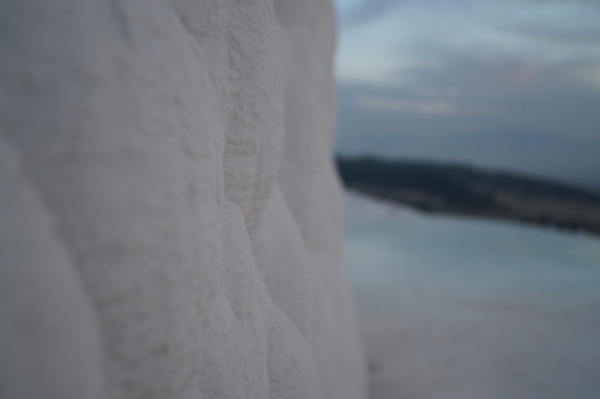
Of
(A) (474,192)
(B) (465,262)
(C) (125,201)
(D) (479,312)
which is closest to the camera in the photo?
(C) (125,201)

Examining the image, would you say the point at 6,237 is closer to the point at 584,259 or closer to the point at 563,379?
the point at 563,379

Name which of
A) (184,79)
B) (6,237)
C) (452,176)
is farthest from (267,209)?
(452,176)

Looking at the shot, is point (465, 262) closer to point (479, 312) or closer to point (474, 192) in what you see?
point (479, 312)

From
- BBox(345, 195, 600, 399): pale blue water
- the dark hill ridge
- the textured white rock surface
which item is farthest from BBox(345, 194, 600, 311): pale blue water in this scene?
the textured white rock surface

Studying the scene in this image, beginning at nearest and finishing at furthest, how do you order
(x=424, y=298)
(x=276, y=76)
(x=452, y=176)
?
(x=276, y=76), (x=424, y=298), (x=452, y=176)

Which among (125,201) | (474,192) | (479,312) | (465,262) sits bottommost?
(474,192)

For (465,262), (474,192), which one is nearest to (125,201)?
(465,262)
